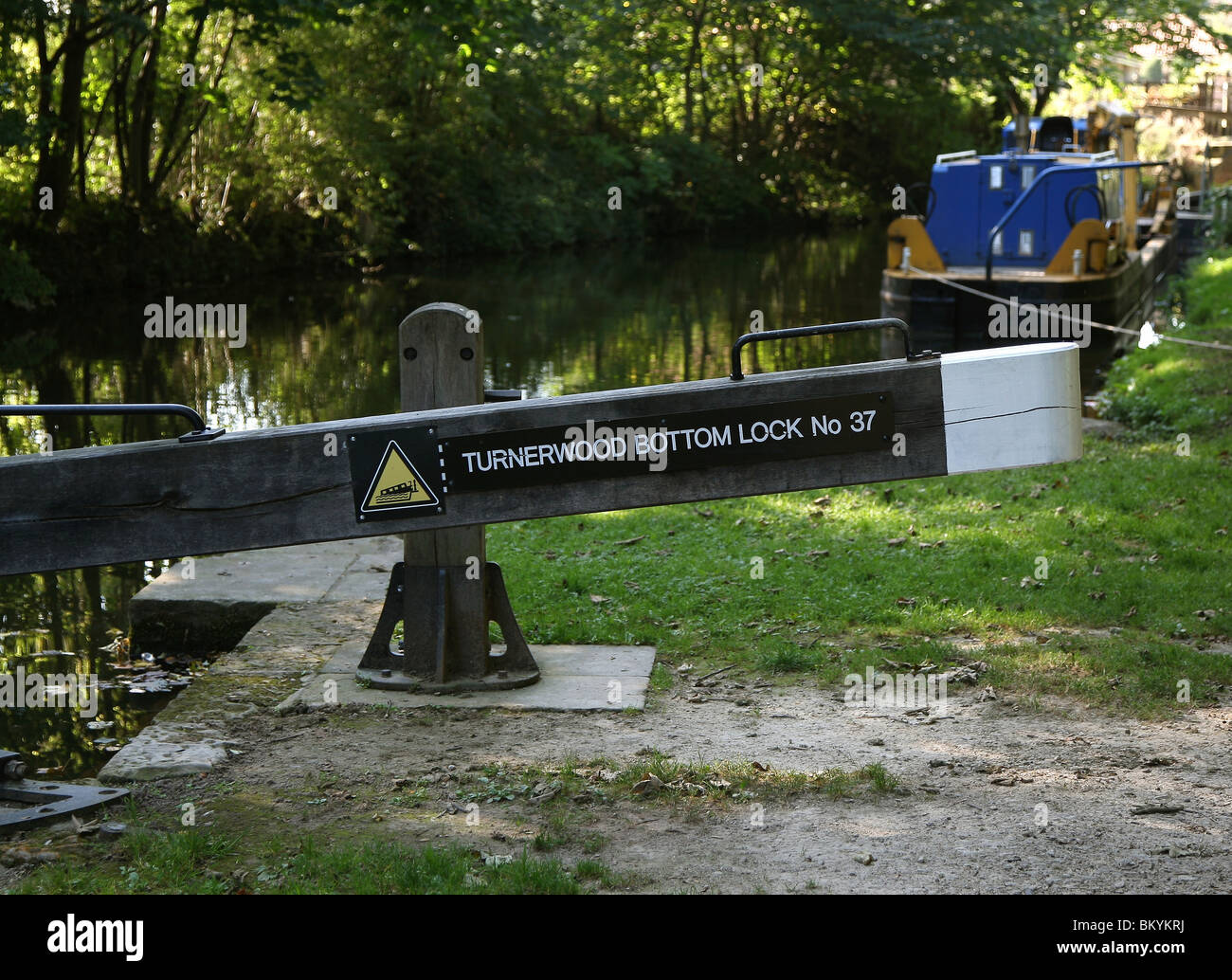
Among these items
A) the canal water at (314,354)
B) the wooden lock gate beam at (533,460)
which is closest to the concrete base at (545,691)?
the canal water at (314,354)

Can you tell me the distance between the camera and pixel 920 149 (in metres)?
51.5

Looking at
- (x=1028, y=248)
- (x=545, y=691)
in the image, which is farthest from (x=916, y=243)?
(x=545, y=691)

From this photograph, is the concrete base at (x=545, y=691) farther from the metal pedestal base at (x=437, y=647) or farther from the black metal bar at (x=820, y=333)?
the black metal bar at (x=820, y=333)

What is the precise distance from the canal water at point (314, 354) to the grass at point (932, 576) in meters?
2.29

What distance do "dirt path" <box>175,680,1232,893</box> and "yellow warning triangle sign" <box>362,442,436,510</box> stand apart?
102cm

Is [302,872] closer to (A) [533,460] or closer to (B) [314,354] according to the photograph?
(A) [533,460]

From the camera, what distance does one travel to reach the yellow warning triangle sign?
15.2 feet

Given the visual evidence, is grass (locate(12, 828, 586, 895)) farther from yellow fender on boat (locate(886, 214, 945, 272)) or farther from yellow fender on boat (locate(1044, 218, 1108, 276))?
yellow fender on boat (locate(886, 214, 945, 272))

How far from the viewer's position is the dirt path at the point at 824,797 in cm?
415

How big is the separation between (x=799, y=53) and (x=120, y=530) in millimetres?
43652

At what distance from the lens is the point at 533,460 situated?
4590mm

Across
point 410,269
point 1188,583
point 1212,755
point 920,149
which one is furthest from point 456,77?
point 1212,755
